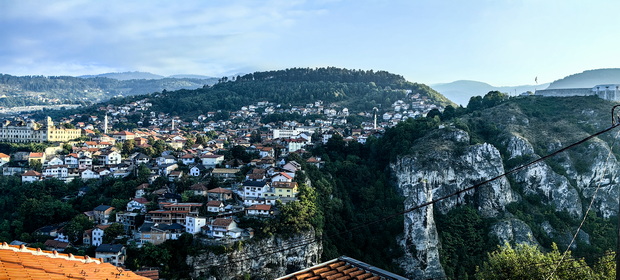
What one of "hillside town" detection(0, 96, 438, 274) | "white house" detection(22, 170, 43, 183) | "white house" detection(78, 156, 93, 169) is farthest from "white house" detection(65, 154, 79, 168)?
"white house" detection(22, 170, 43, 183)

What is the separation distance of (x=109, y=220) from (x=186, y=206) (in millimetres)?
3922

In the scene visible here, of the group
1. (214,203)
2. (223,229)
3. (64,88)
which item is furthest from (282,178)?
(64,88)

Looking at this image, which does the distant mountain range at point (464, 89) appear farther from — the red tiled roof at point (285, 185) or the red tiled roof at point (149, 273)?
the red tiled roof at point (149, 273)

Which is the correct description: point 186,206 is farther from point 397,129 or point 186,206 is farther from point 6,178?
point 397,129

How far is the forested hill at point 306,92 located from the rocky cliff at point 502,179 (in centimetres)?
2740

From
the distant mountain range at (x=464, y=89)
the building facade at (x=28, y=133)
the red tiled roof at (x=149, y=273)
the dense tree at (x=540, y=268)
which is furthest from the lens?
the distant mountain range at (x=464, y=89)

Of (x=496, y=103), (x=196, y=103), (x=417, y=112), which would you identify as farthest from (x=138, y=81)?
(x=496, y=103)

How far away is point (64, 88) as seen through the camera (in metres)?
138

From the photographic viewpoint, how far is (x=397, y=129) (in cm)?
2984

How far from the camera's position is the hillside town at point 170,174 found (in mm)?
18969

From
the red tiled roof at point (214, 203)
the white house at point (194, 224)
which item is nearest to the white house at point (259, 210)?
the red tiled roof at point (214, 203)

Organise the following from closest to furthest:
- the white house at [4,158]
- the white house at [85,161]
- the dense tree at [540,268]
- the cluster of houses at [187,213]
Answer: the dense tree at [540,268], the cluster of houses at [187,213], the white house at [4,158], the white house at [85,161]

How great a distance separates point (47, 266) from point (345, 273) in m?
4.26

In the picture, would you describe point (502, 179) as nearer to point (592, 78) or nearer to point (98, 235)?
point (98, 235)
